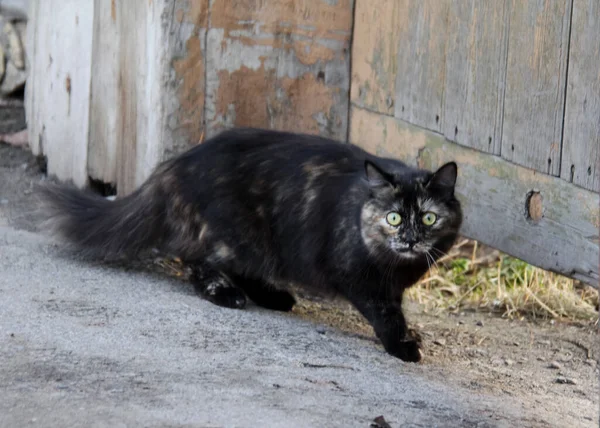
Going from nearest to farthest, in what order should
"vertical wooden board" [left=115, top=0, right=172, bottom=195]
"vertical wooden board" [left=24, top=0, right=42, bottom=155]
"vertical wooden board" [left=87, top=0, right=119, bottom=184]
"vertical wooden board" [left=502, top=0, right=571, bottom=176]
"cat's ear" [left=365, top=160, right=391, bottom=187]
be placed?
1. "cat's ear" [left=365, top=160, right=391, bottom=187]
2. "vertical wooden board" [left=502, top=0, right=571, bottom=176]
3. "vertical wooden board" [left=115, top=0, right=172, bottom=195]
4. "vertical wooden board" [left=87, top=0, right=119, bottom=184]
5. "vertical wooden board" [left=24, top=0, right=42, bottom=155]

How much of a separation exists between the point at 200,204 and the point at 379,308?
106 cm

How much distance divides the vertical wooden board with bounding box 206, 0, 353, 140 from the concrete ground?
1199mm

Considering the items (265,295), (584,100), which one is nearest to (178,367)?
(265,295)

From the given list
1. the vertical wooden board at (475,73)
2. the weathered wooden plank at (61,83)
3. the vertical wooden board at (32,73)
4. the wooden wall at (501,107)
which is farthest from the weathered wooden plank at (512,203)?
the vertical wooden board at (32,73)

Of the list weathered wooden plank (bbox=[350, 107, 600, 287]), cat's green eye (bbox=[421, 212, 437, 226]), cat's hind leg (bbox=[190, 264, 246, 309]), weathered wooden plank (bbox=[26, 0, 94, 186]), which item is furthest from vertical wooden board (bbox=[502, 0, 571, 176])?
weathered wooden plank (bbox=[26, 0, 94, 186])

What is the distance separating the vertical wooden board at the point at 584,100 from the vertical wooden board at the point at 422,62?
38.1 inches

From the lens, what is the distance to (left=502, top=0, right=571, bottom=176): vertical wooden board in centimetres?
448

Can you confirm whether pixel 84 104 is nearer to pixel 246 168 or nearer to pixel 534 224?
pixel 246 168

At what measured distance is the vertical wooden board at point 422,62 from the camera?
5293mm

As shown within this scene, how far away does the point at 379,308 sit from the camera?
4.57m

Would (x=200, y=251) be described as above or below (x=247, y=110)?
below

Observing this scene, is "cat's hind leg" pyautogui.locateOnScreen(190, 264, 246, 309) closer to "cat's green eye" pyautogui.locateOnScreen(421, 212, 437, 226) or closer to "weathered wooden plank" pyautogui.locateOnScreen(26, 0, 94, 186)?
"cat's green eye" pyautogui.locateOnScreen(421, 212, 437, 226)

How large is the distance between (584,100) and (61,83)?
139 inches

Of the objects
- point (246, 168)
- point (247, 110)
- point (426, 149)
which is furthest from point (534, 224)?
point (247, 110)
